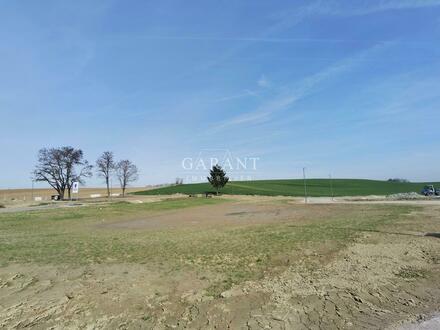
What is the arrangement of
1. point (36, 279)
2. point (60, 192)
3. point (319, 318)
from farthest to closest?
point (60, 192) → point (36, 279) → point (319, 318)

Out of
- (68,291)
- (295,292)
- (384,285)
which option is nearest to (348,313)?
(295,292)

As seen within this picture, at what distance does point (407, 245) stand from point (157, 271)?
303 inches

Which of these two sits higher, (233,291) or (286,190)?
(286,190)

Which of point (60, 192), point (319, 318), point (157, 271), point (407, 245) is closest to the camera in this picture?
point (319, 318)

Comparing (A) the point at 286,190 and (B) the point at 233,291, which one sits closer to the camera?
(B) the point at 233,291

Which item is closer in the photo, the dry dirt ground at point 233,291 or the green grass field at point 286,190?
the dry dirt ground at point 233,291

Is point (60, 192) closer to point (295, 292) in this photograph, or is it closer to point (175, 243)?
point (175, 243)

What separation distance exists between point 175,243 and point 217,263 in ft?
12.4

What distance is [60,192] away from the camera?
67.5 meters

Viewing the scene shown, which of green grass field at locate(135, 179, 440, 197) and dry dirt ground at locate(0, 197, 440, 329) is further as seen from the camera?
green grass field at locate(135, 179, 440, 197)

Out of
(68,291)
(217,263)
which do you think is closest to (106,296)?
(68,291)

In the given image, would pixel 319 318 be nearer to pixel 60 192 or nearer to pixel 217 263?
pixel 217 263

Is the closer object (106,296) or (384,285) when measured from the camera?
(106,296)

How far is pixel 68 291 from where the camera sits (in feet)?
21.6
